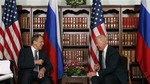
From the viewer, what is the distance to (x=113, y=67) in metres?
4.30

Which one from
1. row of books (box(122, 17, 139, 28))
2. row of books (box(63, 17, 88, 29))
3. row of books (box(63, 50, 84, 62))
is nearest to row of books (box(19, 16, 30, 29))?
row of books (box(63, 17, 88, 29))

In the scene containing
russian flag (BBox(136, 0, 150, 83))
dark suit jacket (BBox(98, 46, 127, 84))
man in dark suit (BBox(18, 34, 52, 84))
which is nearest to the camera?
dark suit jacket (BBox(98, 46, 127, 84))

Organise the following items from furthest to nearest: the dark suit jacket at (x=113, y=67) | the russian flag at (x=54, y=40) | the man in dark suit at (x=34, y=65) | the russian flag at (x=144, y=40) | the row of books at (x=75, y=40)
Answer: the row of books at (x=75, y=40)
the russian flag at (x=54, y=40)
the russian flag at (x=144, y=40)
the man in dark suit at (x=34, y=65)
the dark suit jacket at (x=113, y=67)

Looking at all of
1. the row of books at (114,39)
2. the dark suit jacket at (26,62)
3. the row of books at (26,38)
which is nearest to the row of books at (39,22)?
the row of books at (26,38)

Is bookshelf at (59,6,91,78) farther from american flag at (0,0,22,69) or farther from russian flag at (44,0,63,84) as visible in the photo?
american flag at (0,0,22,69)

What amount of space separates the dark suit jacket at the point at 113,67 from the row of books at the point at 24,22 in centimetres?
205

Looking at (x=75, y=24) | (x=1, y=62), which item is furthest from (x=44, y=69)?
(x=75, y=24)

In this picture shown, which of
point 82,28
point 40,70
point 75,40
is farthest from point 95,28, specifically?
point 40,70

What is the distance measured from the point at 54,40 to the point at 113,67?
1444 millimetres

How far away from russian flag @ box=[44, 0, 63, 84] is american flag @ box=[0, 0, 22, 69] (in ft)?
1.76

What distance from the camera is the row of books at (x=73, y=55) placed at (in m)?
5.90

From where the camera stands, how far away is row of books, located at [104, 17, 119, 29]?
5824 mm

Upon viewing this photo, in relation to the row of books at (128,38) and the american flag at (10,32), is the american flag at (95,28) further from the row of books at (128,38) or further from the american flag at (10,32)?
the american flag at (10,32)

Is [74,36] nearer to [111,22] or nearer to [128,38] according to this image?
[111,22]
